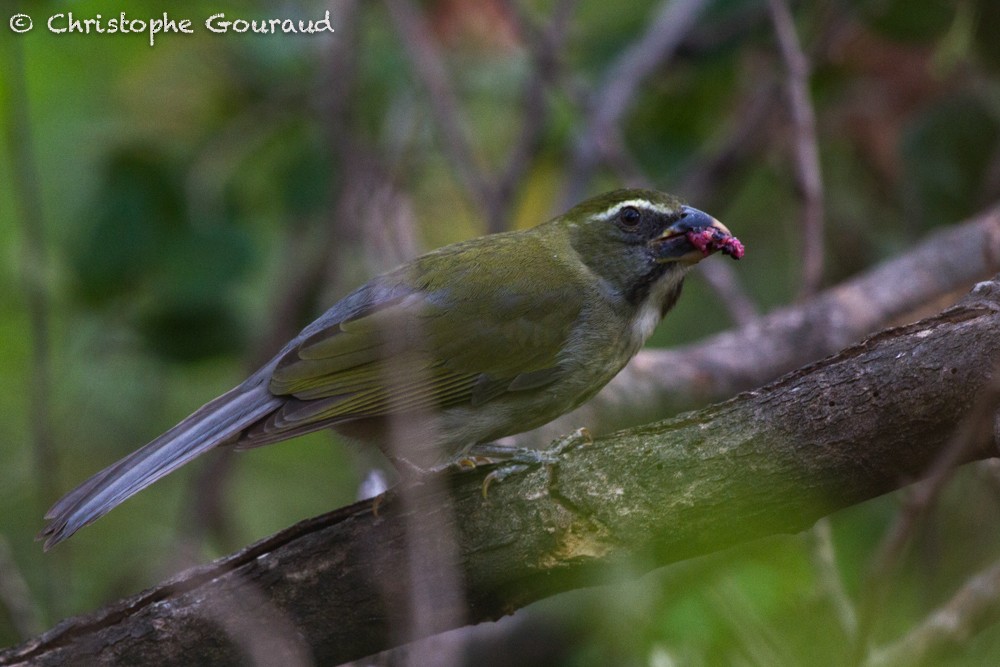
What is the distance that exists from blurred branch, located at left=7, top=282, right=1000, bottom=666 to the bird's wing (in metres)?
0.65

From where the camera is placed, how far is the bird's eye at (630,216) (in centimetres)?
415

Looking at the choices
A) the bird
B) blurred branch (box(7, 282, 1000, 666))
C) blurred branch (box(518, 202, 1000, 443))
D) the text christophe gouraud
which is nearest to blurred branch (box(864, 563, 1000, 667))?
blurred branch (box(7, 282, 1000, 666))

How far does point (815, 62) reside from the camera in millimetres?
5410

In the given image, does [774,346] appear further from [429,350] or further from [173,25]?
[173,25]

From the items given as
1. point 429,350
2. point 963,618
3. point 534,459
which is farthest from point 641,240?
point 963,618

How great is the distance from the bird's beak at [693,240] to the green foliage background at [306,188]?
112 centimetres

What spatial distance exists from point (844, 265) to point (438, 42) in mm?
2530

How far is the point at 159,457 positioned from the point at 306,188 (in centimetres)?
254

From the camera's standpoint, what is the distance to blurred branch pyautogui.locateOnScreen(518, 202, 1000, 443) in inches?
188

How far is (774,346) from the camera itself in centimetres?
479

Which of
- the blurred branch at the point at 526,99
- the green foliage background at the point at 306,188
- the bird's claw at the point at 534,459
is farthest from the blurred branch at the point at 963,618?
the blurred branch at the point at 526,99

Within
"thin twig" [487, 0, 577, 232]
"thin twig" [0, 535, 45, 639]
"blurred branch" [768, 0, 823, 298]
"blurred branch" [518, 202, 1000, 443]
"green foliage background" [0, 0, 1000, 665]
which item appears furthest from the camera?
"thin twig" [487, 0, 577, 232]

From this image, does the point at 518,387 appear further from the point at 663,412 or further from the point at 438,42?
the point at 438,42

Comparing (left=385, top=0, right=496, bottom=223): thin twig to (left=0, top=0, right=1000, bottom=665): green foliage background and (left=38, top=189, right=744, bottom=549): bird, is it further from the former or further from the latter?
(left=38, top=189, right=744, bottom=549): bird
